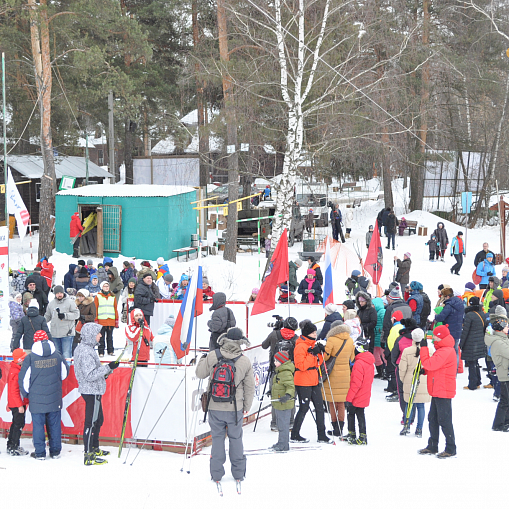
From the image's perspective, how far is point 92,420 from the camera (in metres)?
7.41

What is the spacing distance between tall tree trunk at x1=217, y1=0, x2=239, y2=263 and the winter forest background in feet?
0.18

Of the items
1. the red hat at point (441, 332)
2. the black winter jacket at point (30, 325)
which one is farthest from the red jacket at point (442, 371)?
the black winter jacket at point (30, 325)

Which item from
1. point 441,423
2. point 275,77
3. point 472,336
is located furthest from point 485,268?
point 441,423

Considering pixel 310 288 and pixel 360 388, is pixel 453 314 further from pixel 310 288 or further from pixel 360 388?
pixel 310 288

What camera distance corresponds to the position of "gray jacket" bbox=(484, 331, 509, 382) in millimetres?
8227

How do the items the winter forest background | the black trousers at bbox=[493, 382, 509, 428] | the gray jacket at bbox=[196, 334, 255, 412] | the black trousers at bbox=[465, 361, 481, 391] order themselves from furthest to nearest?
the winter forest background → the black trousers at bbox=[465, 361, 481, 391] → the black trousers at bbox=[493, 382, 509, 428] → the gray jacket at bbox=[196, 334, 255, 412]

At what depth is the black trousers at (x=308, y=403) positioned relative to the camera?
7824 millimetres

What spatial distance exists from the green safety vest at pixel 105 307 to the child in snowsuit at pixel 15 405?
152 inches

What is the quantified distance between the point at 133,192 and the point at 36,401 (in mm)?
14928

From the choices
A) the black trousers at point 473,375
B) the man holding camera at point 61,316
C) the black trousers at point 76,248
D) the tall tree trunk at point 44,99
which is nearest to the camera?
the black trousers at point 473,375

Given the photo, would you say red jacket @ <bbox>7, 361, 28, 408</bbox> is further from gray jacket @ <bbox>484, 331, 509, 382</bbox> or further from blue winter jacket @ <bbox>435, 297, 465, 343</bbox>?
blue winter jacket @ <bbox>435, 297, 465, 343</bbox>

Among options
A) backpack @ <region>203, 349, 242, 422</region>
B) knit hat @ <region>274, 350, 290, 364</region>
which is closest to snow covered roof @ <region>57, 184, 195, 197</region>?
knit hat @ <region>274, 350, 290, 364</region>

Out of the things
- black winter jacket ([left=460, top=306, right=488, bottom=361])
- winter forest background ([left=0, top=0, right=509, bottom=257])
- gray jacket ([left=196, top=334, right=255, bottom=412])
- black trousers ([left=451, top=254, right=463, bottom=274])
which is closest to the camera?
gray jacket ([left=196, top=334, right=255, bottom=412])

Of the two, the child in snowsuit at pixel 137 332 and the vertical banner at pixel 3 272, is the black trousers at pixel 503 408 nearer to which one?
the child in snowsuit at pixel 137 332
